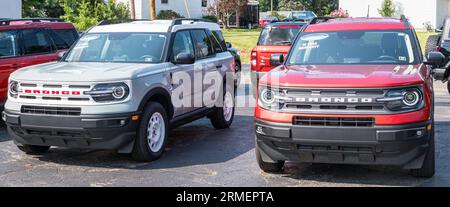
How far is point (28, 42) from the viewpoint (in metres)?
10.1

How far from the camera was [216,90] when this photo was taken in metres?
9.21

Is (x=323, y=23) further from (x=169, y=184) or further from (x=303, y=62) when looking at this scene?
(x=169, y=184)

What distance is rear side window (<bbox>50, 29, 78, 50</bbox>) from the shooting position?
10758 millimetres

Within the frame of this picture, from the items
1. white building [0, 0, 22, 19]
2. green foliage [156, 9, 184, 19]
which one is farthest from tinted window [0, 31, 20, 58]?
green foliage [156, 9, 184, 19]

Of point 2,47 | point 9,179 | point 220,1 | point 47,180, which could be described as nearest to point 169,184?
point 47,180

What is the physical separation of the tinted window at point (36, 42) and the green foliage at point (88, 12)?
23518 millimetres

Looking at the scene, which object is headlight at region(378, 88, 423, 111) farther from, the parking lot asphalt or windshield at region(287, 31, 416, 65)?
windshield at region(287, 31, 416, 65)

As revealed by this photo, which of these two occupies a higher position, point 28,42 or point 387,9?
point 387,9

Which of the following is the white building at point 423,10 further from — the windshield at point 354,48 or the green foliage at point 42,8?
the windshield at point 354,48

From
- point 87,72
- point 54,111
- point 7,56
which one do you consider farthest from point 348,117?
point 7,56

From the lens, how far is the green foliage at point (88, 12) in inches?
1325

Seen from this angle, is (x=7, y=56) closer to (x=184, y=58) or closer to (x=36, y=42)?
(x=36, y=42)

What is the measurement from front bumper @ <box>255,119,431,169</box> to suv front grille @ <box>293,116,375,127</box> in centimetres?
6

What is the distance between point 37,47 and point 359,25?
5.92 metres
